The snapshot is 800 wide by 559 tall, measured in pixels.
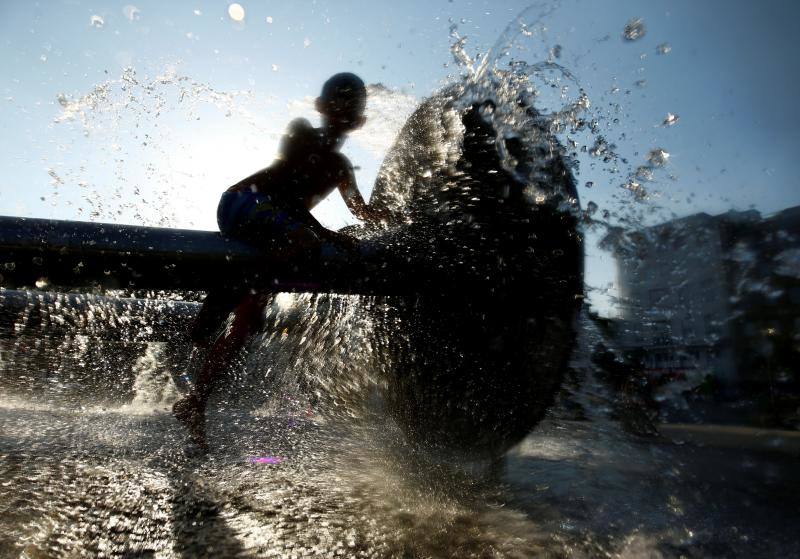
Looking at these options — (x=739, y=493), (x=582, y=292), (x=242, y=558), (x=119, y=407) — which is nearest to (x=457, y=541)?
(x=242, y=558)

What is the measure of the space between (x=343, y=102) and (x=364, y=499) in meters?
1.91

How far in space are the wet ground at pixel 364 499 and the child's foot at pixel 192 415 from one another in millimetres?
86

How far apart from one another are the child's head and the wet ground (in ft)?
4.98

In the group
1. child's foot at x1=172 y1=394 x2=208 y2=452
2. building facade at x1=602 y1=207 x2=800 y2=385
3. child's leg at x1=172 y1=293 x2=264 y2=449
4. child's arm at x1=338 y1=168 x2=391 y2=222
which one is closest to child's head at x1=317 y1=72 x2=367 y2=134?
child's arm at x1=338 y1=168 x2=391 y2=222

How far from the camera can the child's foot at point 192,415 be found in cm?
243

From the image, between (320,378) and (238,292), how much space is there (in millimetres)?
1055

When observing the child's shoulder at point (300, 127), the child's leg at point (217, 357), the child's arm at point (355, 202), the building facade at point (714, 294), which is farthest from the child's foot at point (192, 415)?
the building facade at point (714, 294)

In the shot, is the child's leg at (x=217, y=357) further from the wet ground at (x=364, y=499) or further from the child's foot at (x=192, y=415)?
the wet ground at (x=364, y=499)

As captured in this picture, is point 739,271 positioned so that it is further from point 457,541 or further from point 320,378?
point 320,378

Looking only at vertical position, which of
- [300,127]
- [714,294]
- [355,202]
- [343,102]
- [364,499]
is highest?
[343,102]

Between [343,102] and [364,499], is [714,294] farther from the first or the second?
[343,102]

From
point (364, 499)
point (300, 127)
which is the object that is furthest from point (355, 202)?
point (364, 499)

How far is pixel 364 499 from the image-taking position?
1.55m

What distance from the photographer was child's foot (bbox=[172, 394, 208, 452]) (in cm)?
243
